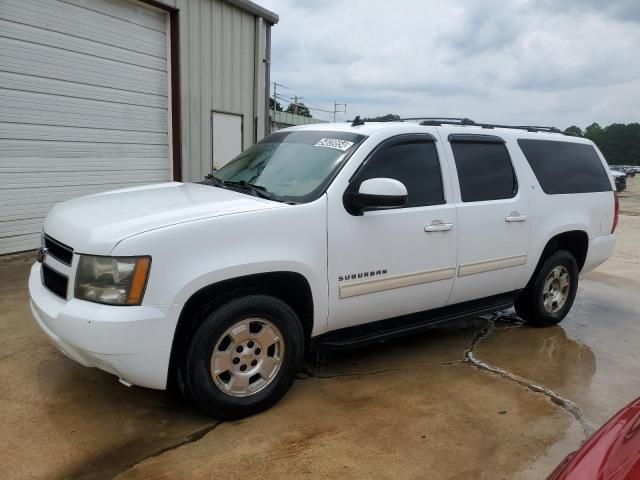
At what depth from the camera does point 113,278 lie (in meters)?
2.75

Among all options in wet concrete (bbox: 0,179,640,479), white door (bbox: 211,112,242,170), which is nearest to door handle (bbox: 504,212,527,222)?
wet concrete (bbox: 0,179,640,479)

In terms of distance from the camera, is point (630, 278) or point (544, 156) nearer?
point (544, 156)

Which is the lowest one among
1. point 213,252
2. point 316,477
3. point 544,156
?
point 316,477

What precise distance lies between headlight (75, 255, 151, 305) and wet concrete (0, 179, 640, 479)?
2.73ft

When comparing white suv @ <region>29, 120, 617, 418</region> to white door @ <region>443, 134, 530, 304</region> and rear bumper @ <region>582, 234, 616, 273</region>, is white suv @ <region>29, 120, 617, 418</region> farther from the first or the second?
rear bumper @ <region>582, 234, 616, 273</region>

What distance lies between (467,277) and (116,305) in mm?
2663

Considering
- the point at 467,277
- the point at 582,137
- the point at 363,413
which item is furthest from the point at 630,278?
the point at 363,413

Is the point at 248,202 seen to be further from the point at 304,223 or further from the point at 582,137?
the point at 582,137

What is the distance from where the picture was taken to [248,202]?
332cm

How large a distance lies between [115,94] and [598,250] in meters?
6.86

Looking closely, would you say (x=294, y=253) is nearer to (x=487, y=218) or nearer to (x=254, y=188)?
(x=254, y=188)

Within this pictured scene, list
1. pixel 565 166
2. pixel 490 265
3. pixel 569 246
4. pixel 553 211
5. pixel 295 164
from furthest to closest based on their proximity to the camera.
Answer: pixel 569 246 < pixel 565 166 < pixel 553 211 < pixel 490 265 < pixel 295 164

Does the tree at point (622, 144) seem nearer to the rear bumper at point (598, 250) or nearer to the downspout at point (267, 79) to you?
the downspout at point (267, 79)

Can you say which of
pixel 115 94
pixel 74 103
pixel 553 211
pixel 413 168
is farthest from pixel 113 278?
pixel 115 94
